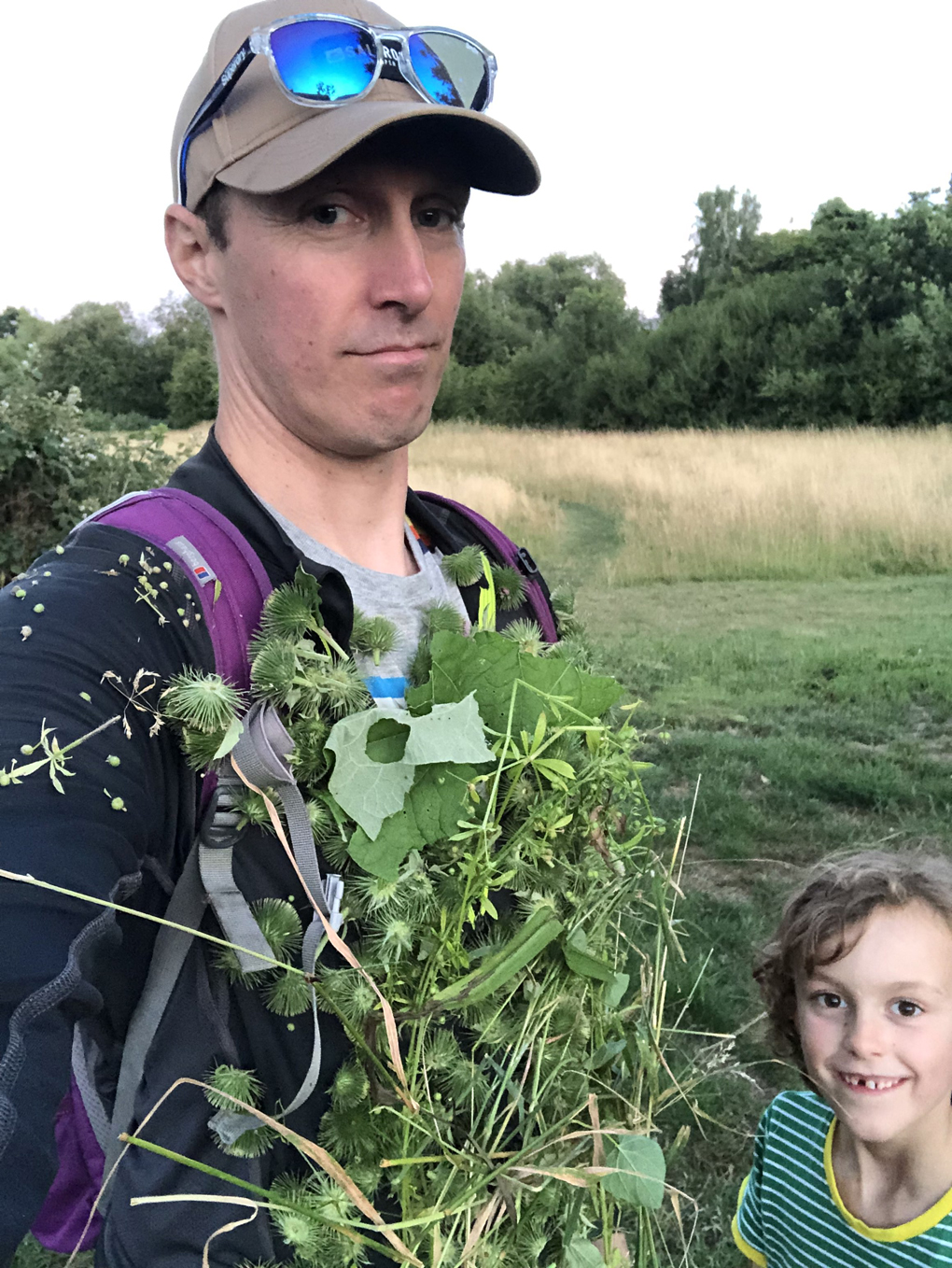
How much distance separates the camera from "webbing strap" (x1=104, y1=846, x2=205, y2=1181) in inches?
40.1

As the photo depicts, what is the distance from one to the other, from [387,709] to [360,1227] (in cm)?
60

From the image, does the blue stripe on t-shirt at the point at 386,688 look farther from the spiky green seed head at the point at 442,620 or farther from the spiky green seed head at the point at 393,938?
the spiky green seed head at the point at 393,938

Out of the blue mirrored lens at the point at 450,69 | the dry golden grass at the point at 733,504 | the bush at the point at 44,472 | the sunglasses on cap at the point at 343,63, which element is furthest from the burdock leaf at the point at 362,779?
the dry golden grass at the point at 733,504

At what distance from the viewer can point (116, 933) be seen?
913 millimetres

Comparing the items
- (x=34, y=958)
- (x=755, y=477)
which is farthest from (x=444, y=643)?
(x=755, y=477)

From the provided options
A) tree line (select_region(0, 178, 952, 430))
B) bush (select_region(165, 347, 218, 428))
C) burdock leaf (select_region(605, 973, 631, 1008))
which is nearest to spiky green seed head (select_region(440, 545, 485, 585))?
burdock leaf (select_region(605, 973, 631, 1008))

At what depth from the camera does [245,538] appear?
1.19 meters

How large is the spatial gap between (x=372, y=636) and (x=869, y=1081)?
1.20 meters

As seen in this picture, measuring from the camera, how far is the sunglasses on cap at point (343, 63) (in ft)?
4.08

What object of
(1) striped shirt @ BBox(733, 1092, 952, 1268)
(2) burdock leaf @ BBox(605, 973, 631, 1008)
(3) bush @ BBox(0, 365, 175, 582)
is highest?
(3) bush @ BBox(0, 365, 175, 582)

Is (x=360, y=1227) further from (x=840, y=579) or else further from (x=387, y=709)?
(x=840, y=579)

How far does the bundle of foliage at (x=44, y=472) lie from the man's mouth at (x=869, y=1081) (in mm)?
5595

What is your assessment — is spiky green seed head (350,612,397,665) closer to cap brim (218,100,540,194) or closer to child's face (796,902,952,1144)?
cap brim (218,100,540,194)

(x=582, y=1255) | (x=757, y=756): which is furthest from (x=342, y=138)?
(x=757, y=756)
